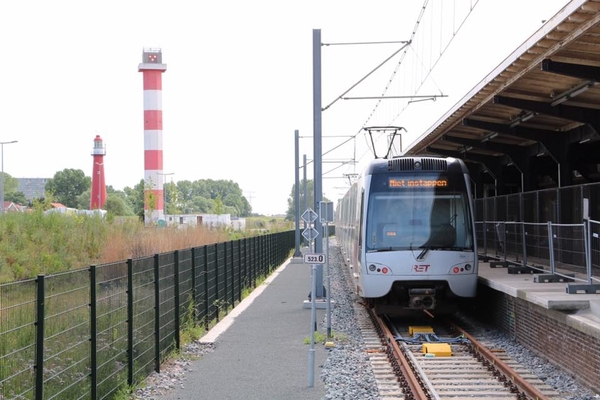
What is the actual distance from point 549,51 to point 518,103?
4137 mm

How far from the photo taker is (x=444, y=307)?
1498 centimetres

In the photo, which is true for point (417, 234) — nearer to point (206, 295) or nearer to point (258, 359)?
point (206, 295)

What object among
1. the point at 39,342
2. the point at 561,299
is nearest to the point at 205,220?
the point at 561,299

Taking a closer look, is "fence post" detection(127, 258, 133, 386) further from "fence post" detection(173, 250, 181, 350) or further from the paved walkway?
"fence post" detection(173, 250, 181, 350)

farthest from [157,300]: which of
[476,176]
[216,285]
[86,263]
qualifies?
[476,176]

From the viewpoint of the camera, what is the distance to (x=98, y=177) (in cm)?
8019

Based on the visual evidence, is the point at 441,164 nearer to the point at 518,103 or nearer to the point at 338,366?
the point at 518,103

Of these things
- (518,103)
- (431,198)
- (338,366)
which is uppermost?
(518,103)

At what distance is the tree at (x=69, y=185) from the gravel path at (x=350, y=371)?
131m

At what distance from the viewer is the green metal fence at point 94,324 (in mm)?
6531

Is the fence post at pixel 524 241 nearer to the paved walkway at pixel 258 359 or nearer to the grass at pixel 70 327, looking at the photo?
the paved walkway at pixel 258 359

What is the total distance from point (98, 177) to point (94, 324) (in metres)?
74.3

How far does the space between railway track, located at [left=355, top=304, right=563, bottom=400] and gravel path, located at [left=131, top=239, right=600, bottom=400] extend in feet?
0.53

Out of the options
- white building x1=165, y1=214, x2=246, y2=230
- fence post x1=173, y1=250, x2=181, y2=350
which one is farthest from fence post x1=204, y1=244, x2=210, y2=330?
white building x1=165, y1=214, x2=246, y2=230
